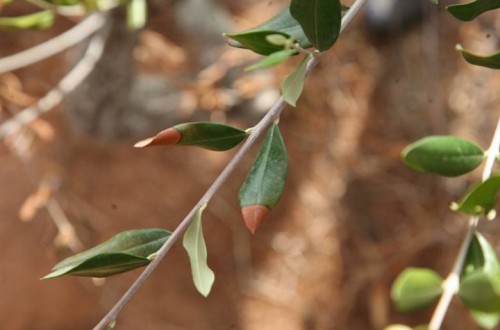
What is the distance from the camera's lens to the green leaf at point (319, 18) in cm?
51

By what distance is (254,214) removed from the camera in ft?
1.75

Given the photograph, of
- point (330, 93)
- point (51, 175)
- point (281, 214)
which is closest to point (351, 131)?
point (330, 93)

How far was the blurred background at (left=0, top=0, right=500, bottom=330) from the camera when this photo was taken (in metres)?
1.60

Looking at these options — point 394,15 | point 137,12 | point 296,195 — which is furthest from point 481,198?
point 296,195

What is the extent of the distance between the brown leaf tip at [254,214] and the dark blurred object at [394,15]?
1.04 metres

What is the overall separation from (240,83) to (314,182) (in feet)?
1.32

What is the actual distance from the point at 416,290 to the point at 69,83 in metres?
0.85

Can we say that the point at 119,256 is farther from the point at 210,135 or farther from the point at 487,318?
the point at 487,318

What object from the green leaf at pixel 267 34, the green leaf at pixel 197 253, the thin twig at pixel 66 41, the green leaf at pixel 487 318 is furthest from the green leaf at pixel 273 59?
the thin twig at pixel 66 41

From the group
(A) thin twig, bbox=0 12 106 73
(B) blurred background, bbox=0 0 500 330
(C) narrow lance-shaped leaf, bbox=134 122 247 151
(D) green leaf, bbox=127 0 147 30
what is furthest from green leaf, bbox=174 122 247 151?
(B) blurred background, bbox=0 0 500 330

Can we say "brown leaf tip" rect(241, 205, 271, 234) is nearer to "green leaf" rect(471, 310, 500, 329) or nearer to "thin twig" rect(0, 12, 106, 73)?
"green leaf" rect(471, 310, 500, 329)

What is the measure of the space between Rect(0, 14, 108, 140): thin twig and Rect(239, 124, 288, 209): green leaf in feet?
2.29

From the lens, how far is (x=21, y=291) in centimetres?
165

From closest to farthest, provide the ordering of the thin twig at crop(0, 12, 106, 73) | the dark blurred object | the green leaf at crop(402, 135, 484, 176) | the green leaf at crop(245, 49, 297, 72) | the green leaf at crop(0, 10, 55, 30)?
the green leaf at crop(245, 49, 297, 72)
the green leaf at crop(402, 135, 484, 176)
the green leaf at crop(0, 10, 55, 30)
the thin twig at crop(0, 12, 106, 73)
the dark blurred object
